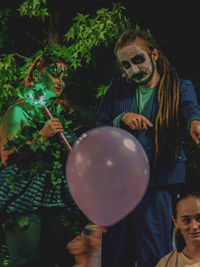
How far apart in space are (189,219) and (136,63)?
2.93ft

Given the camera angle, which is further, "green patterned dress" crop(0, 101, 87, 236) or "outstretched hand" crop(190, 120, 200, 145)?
"green patterned dress" crop(0, 101, 87, 236)

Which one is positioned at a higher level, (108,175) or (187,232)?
(108,175)

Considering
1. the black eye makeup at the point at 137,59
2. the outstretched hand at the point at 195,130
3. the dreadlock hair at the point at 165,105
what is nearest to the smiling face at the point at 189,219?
the dreadlock hair at the point at 165,105

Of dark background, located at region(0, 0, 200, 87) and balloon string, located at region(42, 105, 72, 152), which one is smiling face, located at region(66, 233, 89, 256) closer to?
balloon string, located at region(42, 105, 72, 152)

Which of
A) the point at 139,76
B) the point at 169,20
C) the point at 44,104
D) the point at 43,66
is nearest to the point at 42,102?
the point at 44,104

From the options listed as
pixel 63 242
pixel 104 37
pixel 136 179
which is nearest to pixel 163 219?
pixel 136 179

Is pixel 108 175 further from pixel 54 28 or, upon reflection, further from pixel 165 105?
pixel 54 28

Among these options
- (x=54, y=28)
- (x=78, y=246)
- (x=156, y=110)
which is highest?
(x=54, y=28)

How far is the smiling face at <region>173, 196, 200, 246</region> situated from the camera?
2.20 metres

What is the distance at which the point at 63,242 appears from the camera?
2.43m

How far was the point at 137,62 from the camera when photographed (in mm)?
2344

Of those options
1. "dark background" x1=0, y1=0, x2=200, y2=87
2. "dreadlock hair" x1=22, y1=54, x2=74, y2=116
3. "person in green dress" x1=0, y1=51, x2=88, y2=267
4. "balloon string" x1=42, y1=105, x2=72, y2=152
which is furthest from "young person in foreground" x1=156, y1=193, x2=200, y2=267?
"dark background" x1=0, y1=0, x2=200, y2=87

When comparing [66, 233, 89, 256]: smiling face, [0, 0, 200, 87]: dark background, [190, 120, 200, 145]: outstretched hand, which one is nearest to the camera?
[190, 120, 200, 145]: outstretched hand

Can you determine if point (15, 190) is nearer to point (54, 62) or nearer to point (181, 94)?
point (54, 62)
